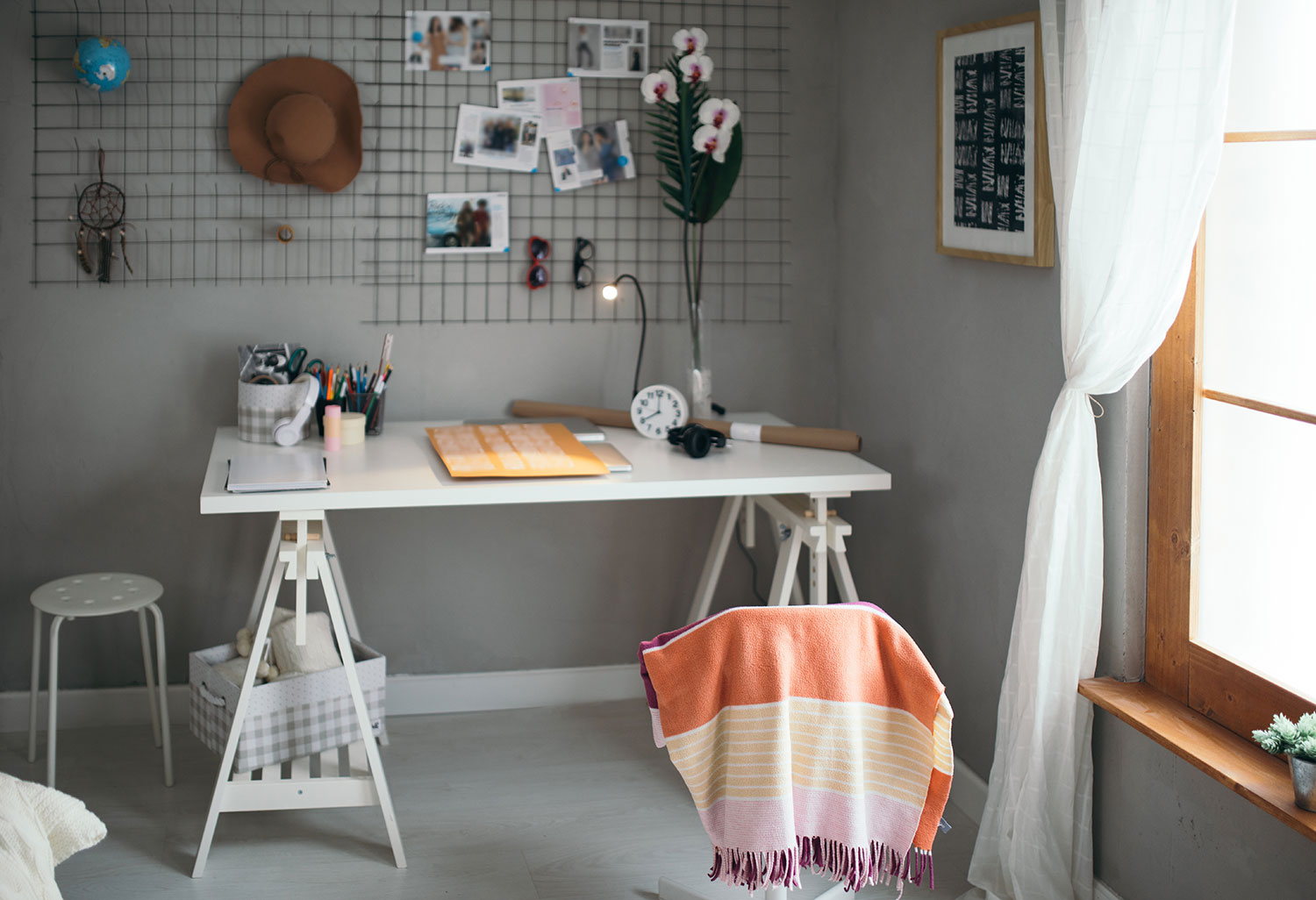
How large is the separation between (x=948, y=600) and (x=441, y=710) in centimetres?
144

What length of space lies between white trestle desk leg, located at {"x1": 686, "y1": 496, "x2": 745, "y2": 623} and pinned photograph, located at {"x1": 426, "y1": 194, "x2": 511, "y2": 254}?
0.91 metres

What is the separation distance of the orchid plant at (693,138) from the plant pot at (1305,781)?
5.79 ft

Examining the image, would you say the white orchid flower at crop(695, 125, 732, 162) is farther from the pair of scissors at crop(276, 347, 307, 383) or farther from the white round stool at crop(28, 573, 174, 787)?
the white round stool at crop(28, 573, 174, 787)

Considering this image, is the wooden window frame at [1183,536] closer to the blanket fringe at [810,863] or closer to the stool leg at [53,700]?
the blanket fringe at [810,863]

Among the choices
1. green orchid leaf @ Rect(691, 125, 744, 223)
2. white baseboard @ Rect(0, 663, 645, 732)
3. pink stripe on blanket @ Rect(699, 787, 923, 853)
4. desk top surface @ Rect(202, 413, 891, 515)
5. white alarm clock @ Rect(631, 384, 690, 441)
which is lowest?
white baseboard @ Rect(0, 663, 645, 732)

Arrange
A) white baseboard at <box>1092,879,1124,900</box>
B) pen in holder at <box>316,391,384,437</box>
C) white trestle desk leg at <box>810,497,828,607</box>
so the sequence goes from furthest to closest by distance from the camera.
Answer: pen in holder at <box>316,391,384,437</box> < white trestle desk leg at <box>810,497,828,607</box> < white baseboard at <box>1092,879,1124,900</box>

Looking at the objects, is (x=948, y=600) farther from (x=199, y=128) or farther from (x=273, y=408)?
(x=199, y=128)

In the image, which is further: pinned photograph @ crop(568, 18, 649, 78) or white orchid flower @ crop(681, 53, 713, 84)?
pinned photograph @ crop(568, 18, 649, 78)

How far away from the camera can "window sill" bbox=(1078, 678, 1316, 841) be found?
1771 mm

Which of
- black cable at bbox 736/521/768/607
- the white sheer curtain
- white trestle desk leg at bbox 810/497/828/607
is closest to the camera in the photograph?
the white sheer curtain

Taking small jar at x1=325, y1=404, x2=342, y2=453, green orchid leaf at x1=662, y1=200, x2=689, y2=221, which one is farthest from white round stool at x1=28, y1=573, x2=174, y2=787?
green orchid leaf at x1=662, y1=200, x2=689, y2=221

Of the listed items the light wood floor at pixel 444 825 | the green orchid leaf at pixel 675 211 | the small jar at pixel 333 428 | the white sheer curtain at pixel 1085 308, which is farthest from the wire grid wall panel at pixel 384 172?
the white sheer curtain at pixel 1085 308

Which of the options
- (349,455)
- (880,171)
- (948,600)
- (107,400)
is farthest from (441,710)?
(880,171)

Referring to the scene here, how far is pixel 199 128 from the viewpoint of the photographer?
3.07m
